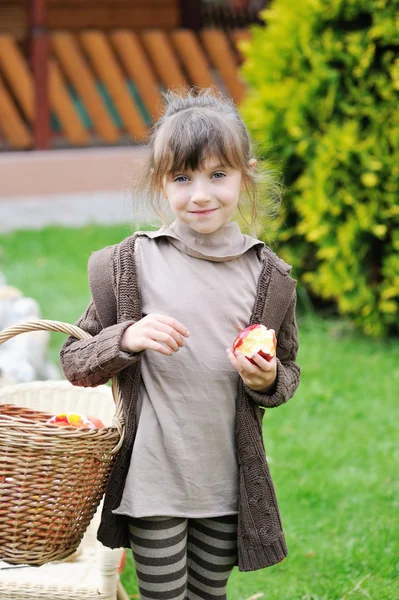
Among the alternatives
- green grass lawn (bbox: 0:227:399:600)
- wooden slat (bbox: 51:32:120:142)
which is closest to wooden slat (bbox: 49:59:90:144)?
wooden slat (bbox: 51:32:120:142)

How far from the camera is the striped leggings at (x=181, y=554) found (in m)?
2.29

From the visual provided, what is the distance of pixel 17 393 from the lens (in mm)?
3137

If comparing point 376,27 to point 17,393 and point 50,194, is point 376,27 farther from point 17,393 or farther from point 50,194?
point 50,194

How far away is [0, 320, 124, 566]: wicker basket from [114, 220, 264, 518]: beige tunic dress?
9 cm

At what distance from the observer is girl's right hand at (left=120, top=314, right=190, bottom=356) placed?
2.08m

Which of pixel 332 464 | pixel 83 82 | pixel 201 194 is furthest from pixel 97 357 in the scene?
pixel 83 82

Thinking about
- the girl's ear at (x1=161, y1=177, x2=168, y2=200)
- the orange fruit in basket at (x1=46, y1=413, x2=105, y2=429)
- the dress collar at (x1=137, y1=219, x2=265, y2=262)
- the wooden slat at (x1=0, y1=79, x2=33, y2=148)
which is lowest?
the wooden slat at (x1=0, y1=79, x2=33, y2=148)

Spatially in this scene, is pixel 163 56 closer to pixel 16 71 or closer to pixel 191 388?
pixel 16 71

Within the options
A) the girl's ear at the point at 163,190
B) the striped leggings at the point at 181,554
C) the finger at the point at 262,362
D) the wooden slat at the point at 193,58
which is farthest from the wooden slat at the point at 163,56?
the finger at the point at 262,362

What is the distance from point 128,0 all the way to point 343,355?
7467 millimetres

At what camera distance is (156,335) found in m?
2.08

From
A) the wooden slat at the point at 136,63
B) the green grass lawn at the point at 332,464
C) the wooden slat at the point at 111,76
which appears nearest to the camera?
the green grass lawn at the point at 332,464

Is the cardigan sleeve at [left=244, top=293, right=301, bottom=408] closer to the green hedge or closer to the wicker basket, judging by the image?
the wicker basket

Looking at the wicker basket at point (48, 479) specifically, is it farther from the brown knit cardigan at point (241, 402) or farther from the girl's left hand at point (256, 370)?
the girl's left hand at point (256, 370)
